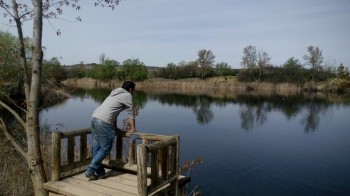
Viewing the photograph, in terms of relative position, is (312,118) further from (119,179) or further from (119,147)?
(119,179)

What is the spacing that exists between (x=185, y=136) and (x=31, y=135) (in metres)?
17.2

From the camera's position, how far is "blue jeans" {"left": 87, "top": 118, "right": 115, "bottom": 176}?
6.33 meters

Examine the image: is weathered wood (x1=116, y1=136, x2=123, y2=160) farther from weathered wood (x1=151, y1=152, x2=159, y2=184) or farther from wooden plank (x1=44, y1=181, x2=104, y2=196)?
weathered wood (x1=151, y1=152, x2=159, y2=184)

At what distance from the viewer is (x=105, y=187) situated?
608cm

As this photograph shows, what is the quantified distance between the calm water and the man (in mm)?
4998

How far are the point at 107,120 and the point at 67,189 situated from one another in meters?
1.39

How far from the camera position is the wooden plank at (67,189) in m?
5.72

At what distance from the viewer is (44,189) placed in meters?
6.38

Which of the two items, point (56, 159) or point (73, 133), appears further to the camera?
point (73, 133)

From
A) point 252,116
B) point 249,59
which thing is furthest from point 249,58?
point 252,116

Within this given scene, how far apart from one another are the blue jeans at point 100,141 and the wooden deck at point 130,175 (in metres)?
0.31

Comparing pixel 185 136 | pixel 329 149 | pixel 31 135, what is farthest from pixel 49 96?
pixel 31 135

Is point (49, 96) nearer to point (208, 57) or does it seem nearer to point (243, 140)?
point (243, 140)

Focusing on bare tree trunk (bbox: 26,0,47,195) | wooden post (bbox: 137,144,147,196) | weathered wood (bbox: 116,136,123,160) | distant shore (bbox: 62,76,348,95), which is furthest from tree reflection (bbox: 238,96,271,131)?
distant shore (bbox: 62,76,348,95)
